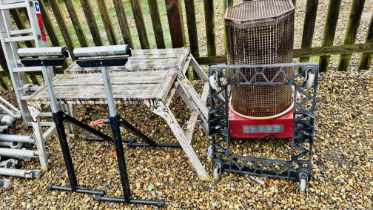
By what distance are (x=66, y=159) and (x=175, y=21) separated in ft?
6.65

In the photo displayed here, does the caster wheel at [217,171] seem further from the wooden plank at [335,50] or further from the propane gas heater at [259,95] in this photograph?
the wooden plank at [335,50]

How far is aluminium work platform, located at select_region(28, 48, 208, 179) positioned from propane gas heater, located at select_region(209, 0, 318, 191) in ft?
1.06

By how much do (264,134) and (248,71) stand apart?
65 cm

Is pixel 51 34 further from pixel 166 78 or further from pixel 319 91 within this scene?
pixel 319 91

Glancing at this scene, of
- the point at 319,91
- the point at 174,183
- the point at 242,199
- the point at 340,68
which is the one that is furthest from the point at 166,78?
the point at 340,68

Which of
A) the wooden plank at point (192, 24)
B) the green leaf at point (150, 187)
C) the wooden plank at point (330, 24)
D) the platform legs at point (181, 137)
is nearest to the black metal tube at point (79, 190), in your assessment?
the green leaf at point (150, 187)

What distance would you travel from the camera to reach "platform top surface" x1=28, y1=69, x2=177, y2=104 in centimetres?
303

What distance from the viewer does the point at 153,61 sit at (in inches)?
149

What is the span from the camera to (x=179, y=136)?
305 cm

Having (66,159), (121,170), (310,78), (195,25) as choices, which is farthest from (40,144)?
(310,78)

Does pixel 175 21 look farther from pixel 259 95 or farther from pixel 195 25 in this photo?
pixel 259 95

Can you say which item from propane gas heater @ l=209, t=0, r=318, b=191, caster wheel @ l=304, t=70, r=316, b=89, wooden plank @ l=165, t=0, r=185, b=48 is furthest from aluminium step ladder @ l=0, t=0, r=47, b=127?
caster wheel @ l=304, t=70, r=316, b=89

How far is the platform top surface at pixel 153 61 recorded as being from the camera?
11.9 ft

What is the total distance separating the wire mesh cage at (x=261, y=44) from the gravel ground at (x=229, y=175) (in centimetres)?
47
